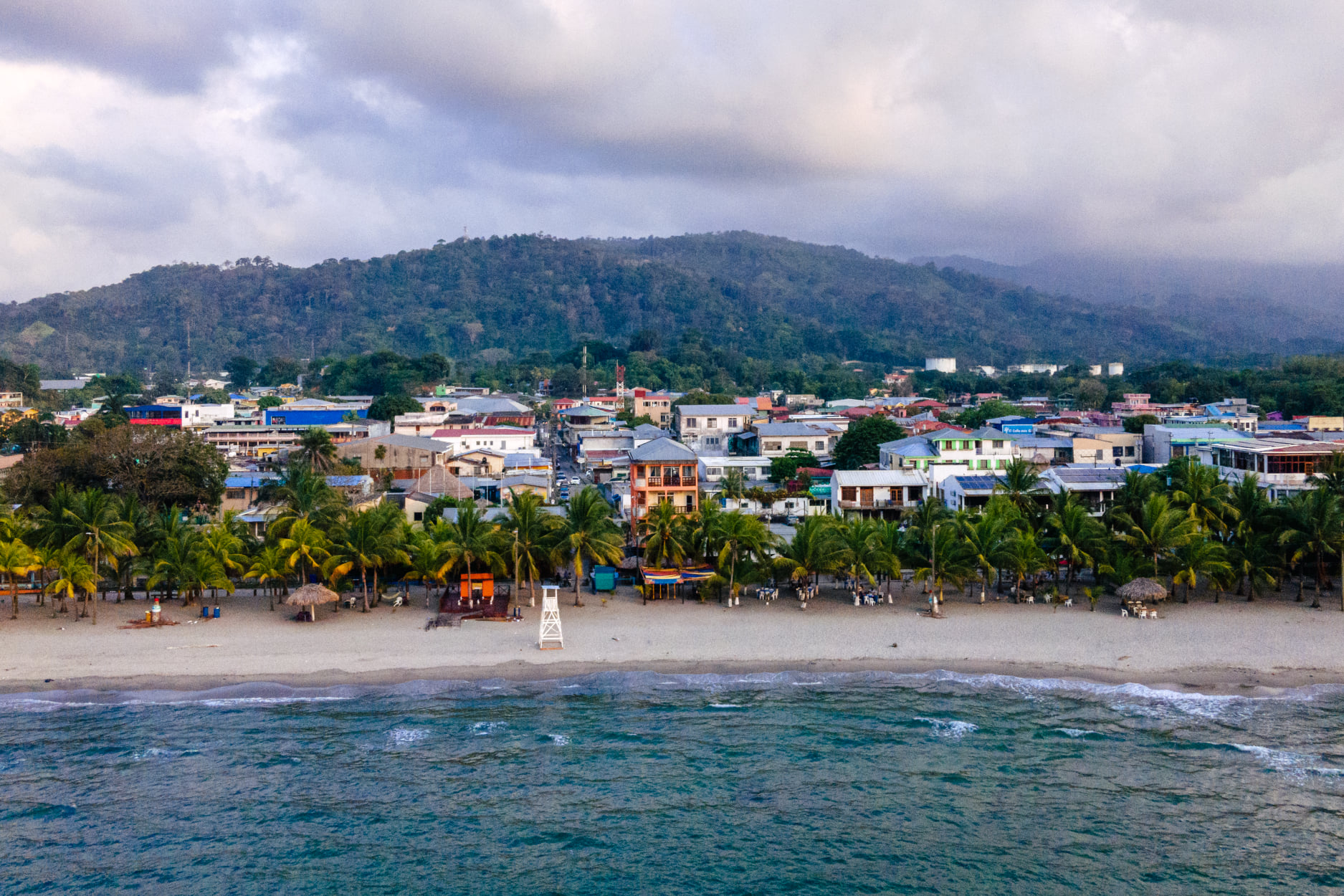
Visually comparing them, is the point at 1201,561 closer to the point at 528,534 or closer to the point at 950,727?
the point at 950,727

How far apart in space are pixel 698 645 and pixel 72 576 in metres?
20.1

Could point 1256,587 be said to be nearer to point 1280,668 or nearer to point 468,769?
point 1280,668

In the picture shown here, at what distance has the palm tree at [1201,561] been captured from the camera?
3177 cm

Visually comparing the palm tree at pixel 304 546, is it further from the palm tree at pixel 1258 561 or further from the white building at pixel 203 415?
the white building at pixel 203 415

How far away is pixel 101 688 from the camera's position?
26531 millimetres

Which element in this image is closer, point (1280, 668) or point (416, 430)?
point (1280, 668)

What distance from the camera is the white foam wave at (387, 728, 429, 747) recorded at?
77.5 ft

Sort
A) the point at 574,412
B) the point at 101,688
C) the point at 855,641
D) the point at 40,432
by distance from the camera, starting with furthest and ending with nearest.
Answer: the point at 574,412 < the point at 40,432 < the point at 855,641 < the point at 101,688

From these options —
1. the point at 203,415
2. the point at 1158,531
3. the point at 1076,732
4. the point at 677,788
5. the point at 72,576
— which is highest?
the point at 203,415

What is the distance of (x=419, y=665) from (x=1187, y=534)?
81.7ft

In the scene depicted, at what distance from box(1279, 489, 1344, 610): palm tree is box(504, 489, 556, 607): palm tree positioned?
2412cm

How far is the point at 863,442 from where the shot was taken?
209 ft

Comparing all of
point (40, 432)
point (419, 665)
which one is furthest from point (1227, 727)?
point (40, 432)

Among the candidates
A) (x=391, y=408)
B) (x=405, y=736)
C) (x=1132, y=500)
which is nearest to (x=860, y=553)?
(x=1132, y=500)
